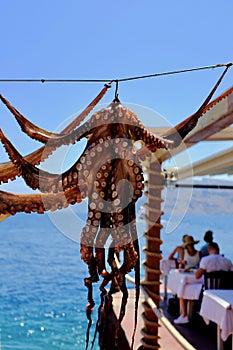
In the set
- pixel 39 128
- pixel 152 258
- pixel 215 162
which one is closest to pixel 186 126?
pixel 39 128

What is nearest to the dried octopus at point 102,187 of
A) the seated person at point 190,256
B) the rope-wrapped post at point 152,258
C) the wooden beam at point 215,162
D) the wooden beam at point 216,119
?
the wooden beam at point 216,119

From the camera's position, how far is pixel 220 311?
498 centimetres

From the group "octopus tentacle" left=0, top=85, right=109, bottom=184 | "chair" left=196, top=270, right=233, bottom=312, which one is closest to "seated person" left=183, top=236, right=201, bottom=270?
"chair" left=196, top=270, right=233, bottom=312

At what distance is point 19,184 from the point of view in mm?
1636

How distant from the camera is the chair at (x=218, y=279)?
5977 mm

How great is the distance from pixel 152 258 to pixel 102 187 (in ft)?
12.7

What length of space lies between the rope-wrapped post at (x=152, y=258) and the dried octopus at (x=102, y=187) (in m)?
3.48

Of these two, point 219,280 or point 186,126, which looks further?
point 219,280

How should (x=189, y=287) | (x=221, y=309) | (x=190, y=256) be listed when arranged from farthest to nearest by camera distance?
(x=190, y=256), (x=189, y=287), (x=221, y=309)

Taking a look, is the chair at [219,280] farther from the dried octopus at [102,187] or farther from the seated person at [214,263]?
the dried octopus at [102,187]

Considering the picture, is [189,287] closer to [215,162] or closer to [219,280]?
[219,280]

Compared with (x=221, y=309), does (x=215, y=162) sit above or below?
above

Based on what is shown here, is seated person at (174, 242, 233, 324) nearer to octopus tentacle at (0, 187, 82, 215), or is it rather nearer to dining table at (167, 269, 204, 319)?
dining table at (167, 269, 204, 319)

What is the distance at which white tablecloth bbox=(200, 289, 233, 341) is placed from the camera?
15.9 ft
